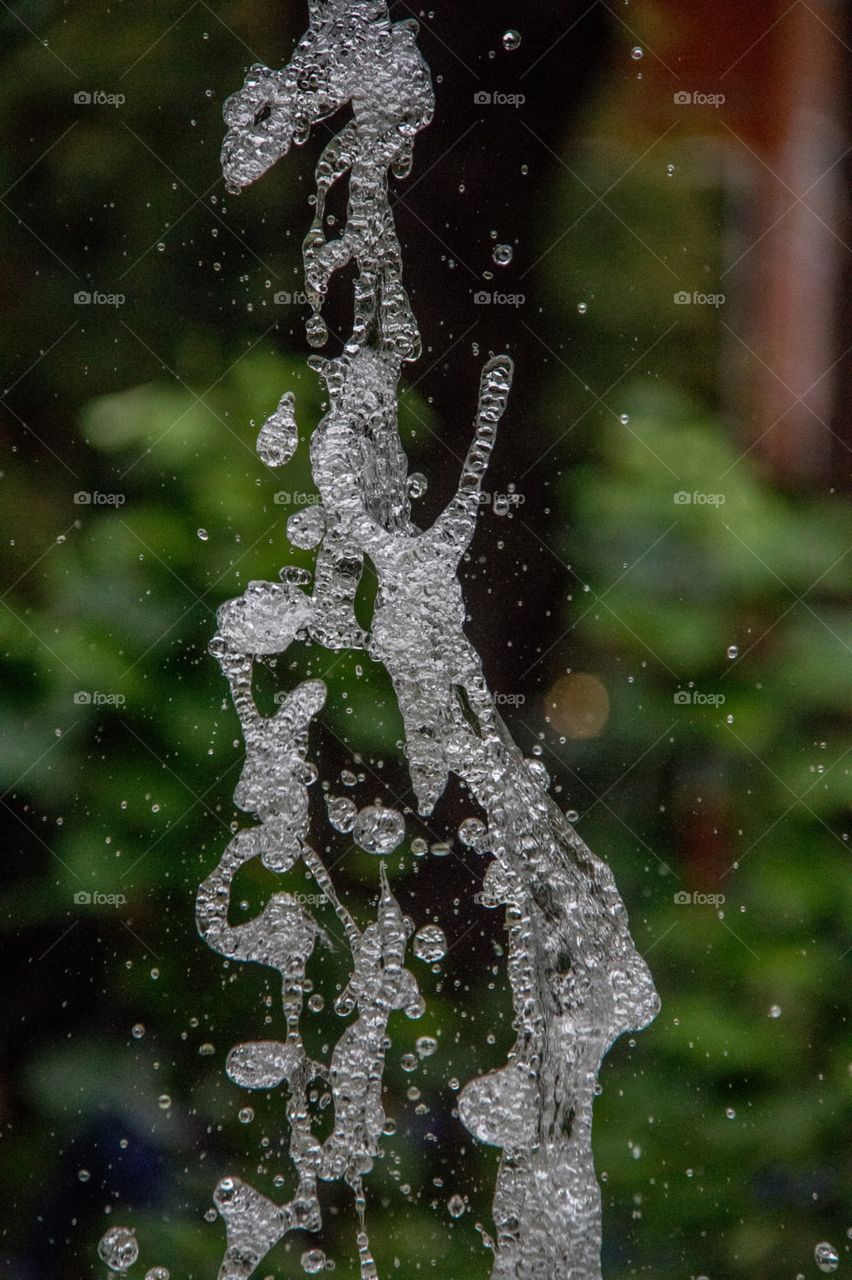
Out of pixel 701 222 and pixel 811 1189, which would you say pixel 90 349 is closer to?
pixel 701 222

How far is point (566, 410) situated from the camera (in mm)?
771

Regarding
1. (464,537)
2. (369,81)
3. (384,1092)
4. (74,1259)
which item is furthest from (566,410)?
(74,1259)

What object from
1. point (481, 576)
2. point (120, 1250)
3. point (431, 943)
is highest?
point (481, 576)

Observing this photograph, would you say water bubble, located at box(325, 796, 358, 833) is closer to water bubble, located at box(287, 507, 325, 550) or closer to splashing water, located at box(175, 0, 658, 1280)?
splashing water, located at box(175, 0, 658, 1280)

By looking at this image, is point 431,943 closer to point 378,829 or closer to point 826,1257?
point 378,829

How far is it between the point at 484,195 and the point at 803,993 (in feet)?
1.97

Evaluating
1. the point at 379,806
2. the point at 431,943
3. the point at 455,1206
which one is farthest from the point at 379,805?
the point at 455,1206

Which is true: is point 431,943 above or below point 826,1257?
above

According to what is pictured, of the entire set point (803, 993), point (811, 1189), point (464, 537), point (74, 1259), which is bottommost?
point (74, 1259)

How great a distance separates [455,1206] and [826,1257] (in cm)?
26

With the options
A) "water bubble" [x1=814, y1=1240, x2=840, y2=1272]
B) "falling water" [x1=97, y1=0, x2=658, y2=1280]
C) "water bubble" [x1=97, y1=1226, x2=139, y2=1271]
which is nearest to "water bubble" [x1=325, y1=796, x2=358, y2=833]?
"falling water" [x1=97, y1=0, x2=658, y2=1280]

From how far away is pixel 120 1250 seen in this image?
775 millimetres

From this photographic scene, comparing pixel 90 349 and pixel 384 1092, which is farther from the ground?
pixel 90 349

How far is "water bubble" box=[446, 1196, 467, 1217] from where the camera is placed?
0.76m
